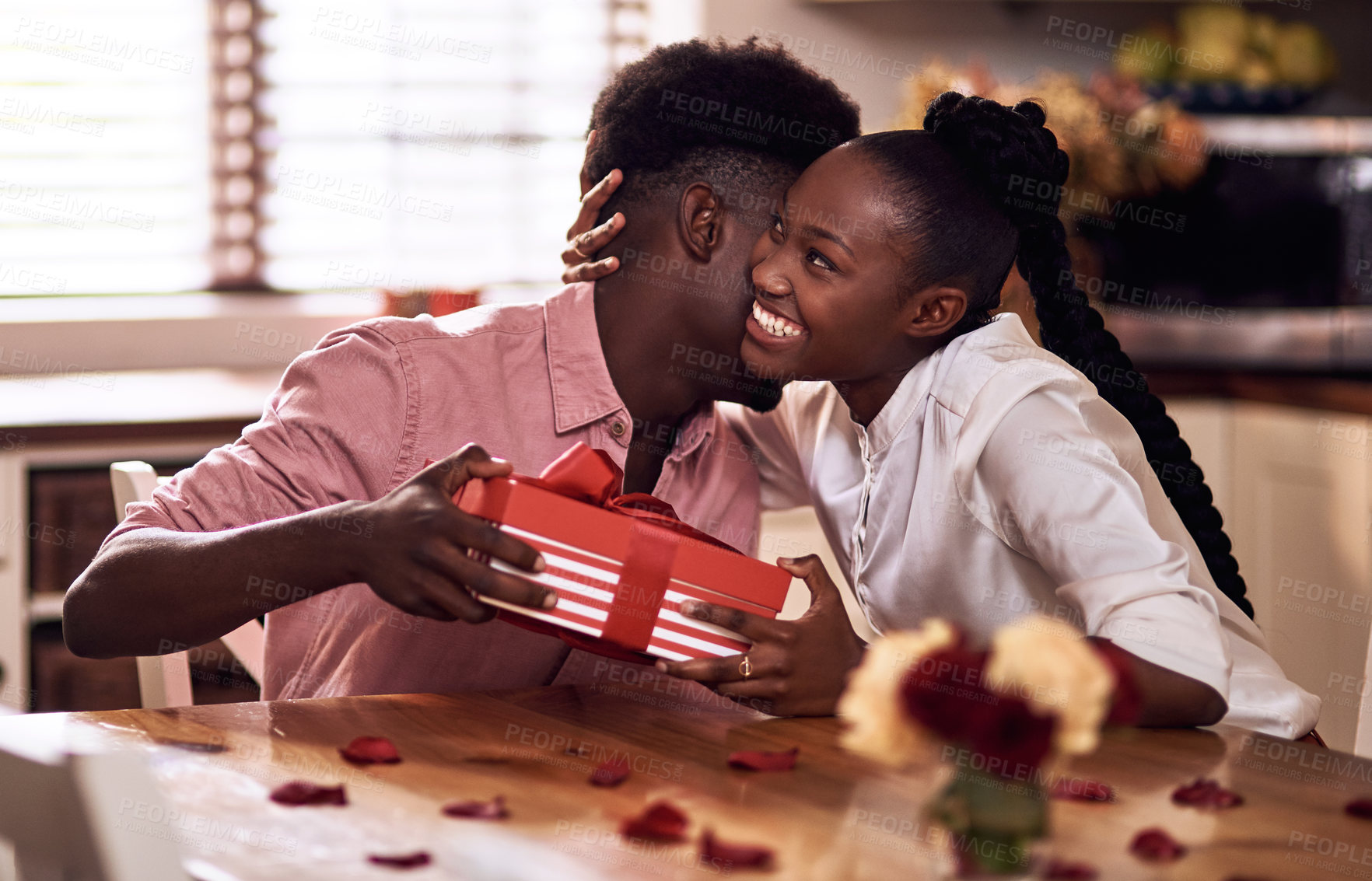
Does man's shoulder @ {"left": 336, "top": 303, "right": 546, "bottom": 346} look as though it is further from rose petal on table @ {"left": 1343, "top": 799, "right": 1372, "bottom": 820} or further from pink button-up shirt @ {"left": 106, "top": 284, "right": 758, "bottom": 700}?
rose petal on table @ {"left": 1343, "top": 799, "right": 1372, "bottom": 820}

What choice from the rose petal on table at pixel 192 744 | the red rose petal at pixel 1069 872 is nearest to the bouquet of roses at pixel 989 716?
the red rose petal at pixel 1069 872

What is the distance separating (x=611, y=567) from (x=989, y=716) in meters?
0.43

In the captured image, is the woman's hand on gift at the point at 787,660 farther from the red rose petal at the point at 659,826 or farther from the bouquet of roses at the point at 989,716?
the bouquet of roses at the point at 989,716

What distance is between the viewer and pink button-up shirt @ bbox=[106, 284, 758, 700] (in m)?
1.11

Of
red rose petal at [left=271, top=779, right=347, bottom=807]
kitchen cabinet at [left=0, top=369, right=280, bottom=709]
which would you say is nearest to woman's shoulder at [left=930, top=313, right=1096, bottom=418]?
red rose petal at [left=271, top=779, right=347, bottom=807]

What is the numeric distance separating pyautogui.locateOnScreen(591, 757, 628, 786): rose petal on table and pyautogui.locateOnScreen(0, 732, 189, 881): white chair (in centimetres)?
30

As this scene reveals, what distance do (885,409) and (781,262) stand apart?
0.17 meters

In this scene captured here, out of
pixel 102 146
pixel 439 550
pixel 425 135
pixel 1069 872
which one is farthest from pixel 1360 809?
pixel 102 146

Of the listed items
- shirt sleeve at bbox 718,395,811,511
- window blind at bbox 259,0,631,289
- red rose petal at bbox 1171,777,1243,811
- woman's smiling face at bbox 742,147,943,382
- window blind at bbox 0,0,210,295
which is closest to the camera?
red rose petal at bbox 1171,777,1243,811

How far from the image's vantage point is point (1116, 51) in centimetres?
308

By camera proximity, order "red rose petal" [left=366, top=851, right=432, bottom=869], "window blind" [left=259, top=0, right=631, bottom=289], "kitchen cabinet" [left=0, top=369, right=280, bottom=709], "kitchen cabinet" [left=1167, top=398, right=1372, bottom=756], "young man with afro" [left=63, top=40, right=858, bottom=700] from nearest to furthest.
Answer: "red rose petal" [left=366, top=851, right=432, bottom=869], "young man with afro" [left=63, top=40, right=858, bottom=700], "kitchen cabinet" [left=0, top=369, right=280, bottom=709], "kitchen cabinet" [left=1167, top=398, right=1372, bottom=756], "window blind" [left=259, top=0, right=631, bottom=289]

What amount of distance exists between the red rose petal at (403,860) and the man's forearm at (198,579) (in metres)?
0.29

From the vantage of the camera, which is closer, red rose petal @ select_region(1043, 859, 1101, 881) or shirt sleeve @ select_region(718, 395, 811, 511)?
red rose petal @ select_region(1043, 859, 1101, 881)

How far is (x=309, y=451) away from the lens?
113 centimetres
